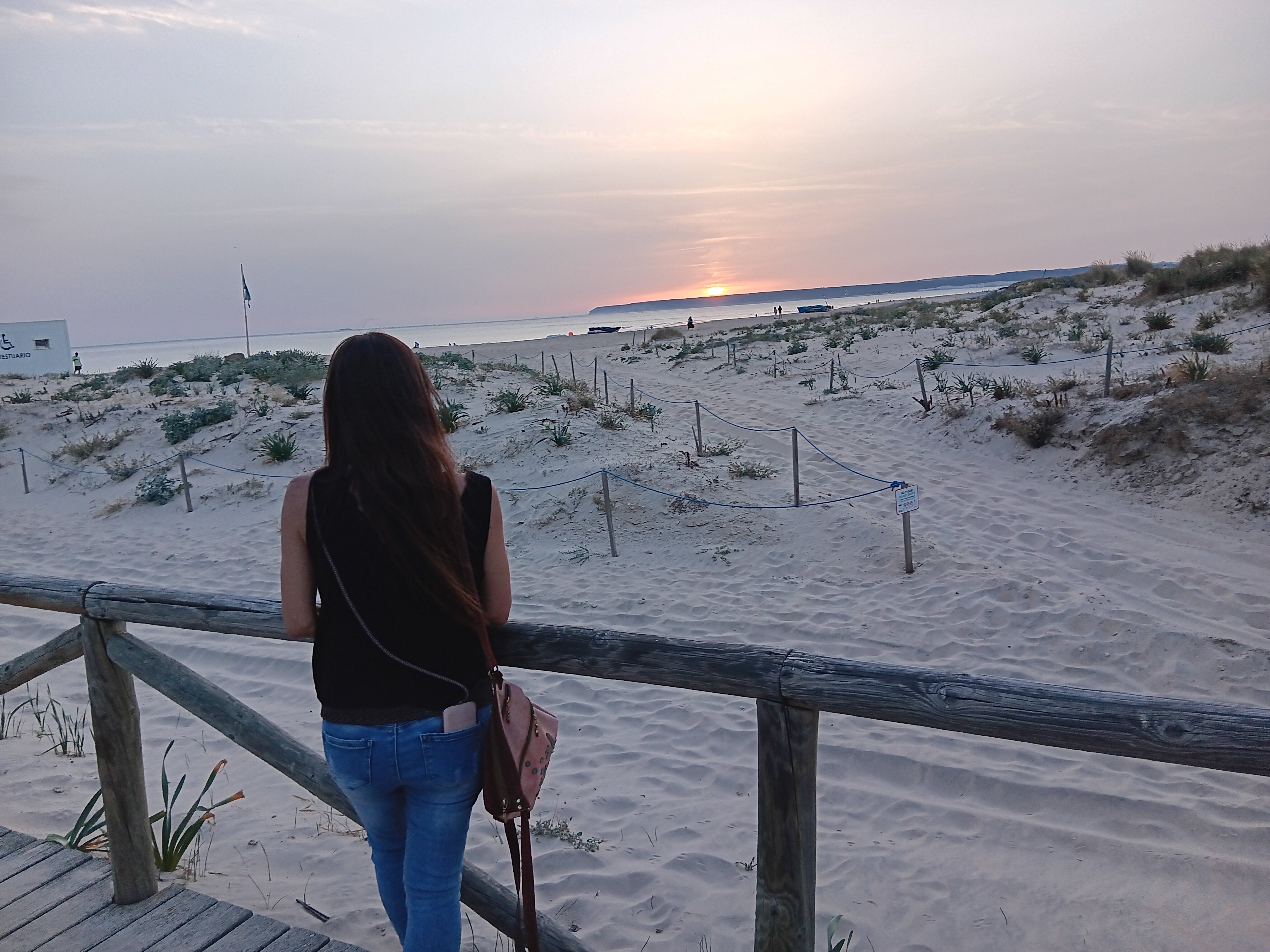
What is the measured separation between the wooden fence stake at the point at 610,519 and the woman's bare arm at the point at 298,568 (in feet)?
22.5

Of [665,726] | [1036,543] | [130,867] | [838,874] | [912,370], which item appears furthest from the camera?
[912,370]

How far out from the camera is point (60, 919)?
9.93ft

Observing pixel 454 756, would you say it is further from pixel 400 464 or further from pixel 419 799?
pixel 400 464

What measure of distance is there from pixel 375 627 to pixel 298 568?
22cm

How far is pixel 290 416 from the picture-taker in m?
15.8

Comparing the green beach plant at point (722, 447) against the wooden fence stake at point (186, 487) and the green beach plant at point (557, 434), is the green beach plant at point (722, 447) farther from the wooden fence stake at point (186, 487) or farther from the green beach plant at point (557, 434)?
the wooden fence stake at point (186, 487)

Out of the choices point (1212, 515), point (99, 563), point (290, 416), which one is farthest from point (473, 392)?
point (1212, 515)

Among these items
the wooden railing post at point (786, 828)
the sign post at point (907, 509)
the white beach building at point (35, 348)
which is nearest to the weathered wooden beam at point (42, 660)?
the wooden railing post at point (786, 828)

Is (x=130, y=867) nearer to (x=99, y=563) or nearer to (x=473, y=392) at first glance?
(x=99, y=563)

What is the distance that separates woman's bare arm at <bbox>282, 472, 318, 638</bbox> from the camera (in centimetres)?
189

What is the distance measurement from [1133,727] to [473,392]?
1615 centimetres

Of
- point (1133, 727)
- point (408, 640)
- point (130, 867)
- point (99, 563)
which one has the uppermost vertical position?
point (408, 640)

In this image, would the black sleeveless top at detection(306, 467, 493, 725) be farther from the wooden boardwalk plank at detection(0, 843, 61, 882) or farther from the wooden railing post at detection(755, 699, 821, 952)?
the wooden boardwalk plank at detection(0, 843, 61, 882)

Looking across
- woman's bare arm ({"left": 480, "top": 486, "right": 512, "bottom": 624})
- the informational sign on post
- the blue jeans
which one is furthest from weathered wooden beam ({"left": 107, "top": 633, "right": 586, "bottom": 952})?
the informational sign on post
